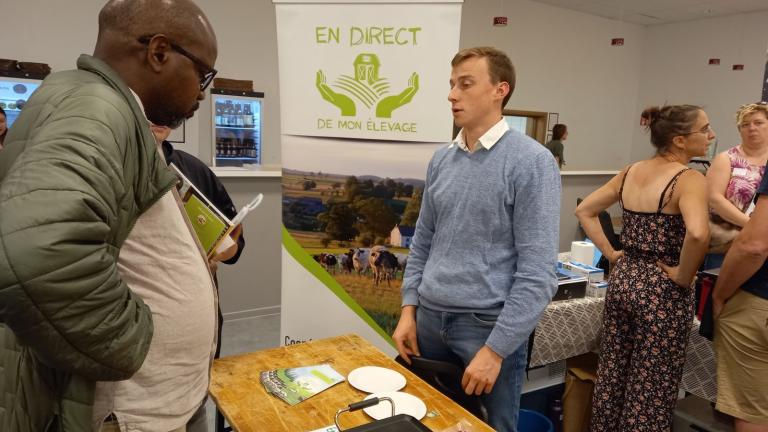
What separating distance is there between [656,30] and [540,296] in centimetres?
855

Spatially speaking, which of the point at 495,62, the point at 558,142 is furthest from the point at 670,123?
the point at 558,142

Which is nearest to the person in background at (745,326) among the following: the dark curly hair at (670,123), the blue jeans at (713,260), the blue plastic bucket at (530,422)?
the dark curly hair at (670,123)

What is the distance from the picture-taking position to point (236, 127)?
4.85 m

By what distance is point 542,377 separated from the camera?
2.60m

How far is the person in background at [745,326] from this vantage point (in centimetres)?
179

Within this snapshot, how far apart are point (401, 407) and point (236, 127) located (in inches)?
161

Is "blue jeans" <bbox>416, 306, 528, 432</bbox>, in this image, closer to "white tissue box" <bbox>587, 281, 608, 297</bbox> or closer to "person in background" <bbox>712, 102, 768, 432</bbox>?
"person in background" <bbox>712, 102, 768, 432</bbox>

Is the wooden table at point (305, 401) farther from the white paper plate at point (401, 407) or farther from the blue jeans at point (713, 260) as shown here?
the blue jeans at point (713, 260)

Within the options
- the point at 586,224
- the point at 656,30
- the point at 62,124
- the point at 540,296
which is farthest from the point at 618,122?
the point at 62,124

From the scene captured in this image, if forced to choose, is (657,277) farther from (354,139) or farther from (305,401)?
(305,401)

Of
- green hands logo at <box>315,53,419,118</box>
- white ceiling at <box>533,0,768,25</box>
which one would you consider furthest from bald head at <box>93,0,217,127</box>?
white ceiling at <box>533,0,768,25</box>

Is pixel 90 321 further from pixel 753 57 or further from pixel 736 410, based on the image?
pixel 753 57

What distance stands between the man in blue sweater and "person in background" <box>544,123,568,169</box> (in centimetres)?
549

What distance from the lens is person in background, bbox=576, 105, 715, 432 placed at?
2098mm
